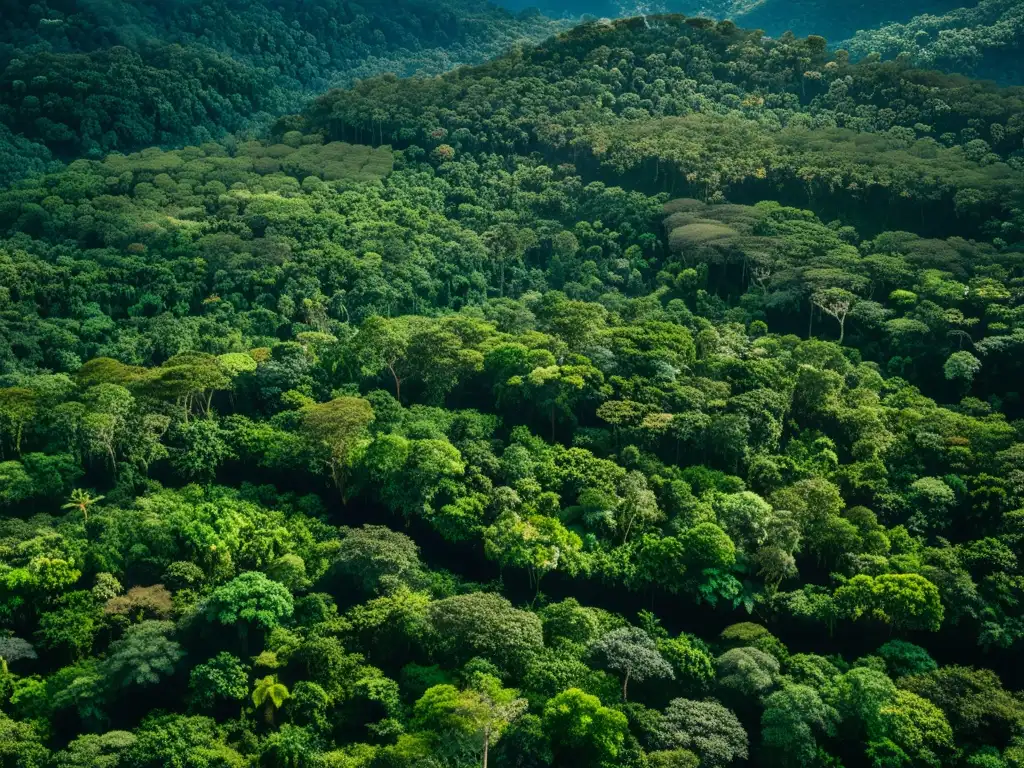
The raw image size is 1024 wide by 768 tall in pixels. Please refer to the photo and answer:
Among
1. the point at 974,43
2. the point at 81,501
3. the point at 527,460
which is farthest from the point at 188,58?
the point at 974,43

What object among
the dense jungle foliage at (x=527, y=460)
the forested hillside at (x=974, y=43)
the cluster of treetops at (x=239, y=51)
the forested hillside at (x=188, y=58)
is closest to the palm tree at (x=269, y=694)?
the dense jungle foliage at (x=527, y=460)

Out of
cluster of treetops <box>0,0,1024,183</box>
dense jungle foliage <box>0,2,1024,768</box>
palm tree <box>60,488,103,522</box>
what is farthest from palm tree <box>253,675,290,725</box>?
cluster of treetops <box>0,0,1024,183</box>

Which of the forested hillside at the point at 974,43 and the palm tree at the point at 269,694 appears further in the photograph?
the forested hillside at the point at 974,43

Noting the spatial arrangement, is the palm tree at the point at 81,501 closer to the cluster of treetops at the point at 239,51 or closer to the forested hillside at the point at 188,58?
the forested hillside at the point at 188,58

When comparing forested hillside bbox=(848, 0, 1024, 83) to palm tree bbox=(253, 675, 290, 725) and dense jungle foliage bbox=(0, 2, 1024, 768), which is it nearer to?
dense jungle foliage bbox=(0, 2, 1024, 768)

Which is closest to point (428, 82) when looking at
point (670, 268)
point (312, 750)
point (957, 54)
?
point (670, 268)

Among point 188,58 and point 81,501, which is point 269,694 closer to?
point 81,501
